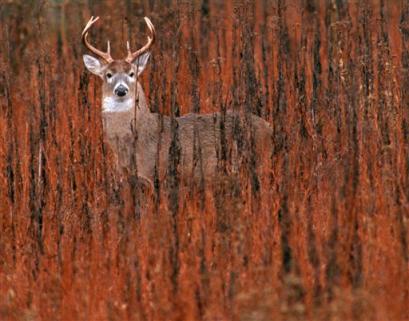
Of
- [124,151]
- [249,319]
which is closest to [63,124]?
[124,151]

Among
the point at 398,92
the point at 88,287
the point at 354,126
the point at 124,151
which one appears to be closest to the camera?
the point at 88,287

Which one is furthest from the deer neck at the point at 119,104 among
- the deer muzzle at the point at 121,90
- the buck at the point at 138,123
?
the deer muzzle at the point at 121,90

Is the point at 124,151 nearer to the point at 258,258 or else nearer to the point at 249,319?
the point at 258,258

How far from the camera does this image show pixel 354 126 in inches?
226

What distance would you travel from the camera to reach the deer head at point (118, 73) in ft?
25.6

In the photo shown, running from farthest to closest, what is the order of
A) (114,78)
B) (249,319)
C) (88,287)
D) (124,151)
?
(114,78) → (124,151) → (88,287) → (249,319)

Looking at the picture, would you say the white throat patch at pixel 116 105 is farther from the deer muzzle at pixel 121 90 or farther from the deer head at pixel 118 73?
the deer muzzle at pixel 121 90

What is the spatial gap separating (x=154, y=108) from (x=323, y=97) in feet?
4.10

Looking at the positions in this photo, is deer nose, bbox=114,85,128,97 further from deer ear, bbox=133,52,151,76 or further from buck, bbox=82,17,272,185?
deer ear, bbox=133,52,151,76

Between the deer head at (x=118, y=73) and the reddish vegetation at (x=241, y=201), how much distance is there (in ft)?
0.41

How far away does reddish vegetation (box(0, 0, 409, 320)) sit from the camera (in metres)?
4.68

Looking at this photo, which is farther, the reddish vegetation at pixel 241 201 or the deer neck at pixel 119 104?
the deer neck at pixel 119 104

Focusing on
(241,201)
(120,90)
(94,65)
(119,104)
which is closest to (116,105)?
(119,104)

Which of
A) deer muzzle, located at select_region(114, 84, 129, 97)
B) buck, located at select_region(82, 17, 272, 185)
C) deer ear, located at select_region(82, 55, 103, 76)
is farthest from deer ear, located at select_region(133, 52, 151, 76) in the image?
deer ear, located at select_region(82, 55, 103, 76)
